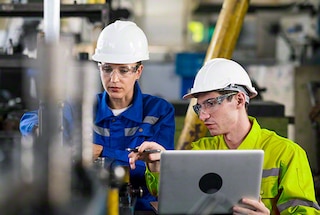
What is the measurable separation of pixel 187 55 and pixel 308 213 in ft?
22.4

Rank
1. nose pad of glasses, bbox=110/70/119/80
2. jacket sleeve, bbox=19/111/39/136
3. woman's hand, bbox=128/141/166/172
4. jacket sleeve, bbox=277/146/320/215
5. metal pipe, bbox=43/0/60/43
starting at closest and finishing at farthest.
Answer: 1. metal pipe, bbox=43/0/60/43
2. jacket sleeve, bbox=277/146/320/215
3. woman's hand, bbox=128/141/166/172
4. jacket sleeve, bbox=19/111/39/136
5. nose pad of glasses, bbox=110/70/119/80

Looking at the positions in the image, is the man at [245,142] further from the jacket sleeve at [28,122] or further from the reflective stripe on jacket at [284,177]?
the jacket sleeve at [28,122]

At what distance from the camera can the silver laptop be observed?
7.07ft

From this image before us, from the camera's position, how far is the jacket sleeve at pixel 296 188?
2525mm

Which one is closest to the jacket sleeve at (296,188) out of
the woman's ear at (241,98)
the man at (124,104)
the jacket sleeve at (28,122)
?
the woman's ear at (241,98)

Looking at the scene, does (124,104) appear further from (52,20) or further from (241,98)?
(52,20)

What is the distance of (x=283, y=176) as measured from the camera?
2.61 meters

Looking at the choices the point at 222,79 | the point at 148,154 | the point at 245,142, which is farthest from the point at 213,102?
the point at 148,154

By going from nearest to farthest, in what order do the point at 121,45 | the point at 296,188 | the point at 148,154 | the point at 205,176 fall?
1. the point at 205,176
2. the point at 296,188
3. the point at 148,154
4. the point at 121,45

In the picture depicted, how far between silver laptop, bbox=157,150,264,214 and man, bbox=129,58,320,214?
0.38 metres

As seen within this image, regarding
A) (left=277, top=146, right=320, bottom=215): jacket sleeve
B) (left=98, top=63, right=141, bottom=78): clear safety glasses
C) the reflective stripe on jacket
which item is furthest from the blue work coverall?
(left=277, top=146, right=320, bottom=215): jacket sleeve

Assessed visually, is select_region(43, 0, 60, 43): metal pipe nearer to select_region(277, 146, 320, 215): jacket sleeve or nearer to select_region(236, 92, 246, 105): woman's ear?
select_region(236, 92, 246, 105): woman's ear

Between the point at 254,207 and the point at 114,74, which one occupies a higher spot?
the point at 114,74

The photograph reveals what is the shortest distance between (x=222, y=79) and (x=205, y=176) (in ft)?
2.13
